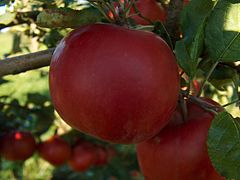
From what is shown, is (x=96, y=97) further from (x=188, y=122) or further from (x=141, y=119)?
(x=188, y=122)

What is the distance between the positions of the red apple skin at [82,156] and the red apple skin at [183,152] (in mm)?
2100

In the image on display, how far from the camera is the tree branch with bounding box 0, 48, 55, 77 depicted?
0.95 m

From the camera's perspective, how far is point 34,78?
194cm

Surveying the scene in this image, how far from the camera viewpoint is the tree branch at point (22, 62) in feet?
3.12

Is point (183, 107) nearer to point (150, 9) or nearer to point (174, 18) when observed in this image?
point (174, 18)

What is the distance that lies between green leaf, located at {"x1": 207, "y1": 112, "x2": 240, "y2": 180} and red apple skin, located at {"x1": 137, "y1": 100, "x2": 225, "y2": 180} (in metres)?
0.07

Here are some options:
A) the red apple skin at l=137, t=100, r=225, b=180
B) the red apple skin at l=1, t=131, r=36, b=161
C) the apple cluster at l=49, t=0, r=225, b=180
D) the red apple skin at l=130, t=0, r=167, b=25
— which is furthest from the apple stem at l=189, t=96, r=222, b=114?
the red apple skin at l=1, t=131, r=36, b=161

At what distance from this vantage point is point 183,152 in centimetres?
87


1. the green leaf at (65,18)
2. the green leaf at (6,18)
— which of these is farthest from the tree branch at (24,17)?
the green leaf at (65,18)

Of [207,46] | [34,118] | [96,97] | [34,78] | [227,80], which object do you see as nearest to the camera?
[96,97]

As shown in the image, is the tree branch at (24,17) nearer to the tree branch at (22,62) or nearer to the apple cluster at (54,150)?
the tree branch at (22,62)

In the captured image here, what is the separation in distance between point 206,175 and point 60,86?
30 centimetres

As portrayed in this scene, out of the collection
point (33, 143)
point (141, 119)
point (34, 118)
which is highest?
point (141, 119)

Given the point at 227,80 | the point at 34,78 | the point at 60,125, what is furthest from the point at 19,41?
the point at 227,80
